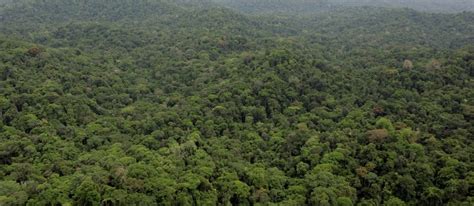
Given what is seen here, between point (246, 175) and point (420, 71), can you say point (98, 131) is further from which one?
point (420, 71)

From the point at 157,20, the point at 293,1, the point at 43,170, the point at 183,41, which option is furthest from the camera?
the point at 293,1

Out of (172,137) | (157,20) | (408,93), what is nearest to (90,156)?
(172,137)

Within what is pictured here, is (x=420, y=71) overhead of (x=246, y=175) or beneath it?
overhead

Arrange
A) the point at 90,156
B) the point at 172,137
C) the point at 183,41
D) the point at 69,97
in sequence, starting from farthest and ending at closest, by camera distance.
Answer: the point at 183,41, the point at 69,97, the point at 172,137, the point at 90,156

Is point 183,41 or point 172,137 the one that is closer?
point 172,137

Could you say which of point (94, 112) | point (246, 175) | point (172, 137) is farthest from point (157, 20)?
point (246, 175)

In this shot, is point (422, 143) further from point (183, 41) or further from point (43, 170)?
point (183, 41)
